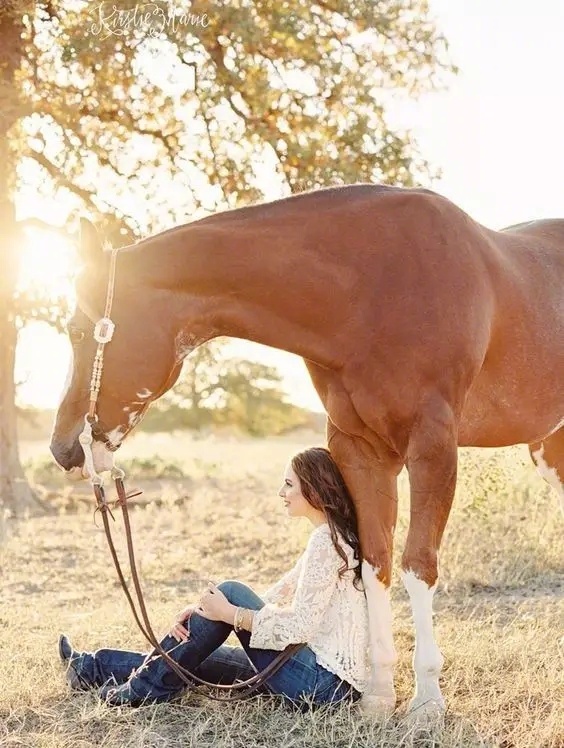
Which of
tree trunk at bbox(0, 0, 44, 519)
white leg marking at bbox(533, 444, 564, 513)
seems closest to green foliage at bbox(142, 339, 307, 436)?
tree trunk at bbox(0, 0, 44, 519)

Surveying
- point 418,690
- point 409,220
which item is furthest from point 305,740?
point 409,220

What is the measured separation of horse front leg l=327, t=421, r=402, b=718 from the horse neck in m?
0.43

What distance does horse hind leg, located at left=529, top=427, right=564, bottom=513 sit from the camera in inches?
194

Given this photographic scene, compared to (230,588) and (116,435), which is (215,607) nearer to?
(230,588)

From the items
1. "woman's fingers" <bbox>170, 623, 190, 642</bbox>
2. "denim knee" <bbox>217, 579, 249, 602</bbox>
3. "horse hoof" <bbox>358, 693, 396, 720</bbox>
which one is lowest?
"horse hoof" <bbox>358, 693, 396, 720</bbox>

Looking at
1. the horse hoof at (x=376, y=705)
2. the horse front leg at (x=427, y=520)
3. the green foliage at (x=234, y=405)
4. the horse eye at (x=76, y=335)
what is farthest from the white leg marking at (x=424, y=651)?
the green foliage at (x=234, y=405)

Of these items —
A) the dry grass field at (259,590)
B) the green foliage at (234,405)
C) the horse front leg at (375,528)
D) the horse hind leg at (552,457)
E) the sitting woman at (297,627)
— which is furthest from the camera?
the green foliage at (234,405)

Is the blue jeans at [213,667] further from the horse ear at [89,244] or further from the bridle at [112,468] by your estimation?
the horse ear at [89,244]

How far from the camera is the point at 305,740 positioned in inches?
133

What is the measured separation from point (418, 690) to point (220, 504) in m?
8.50

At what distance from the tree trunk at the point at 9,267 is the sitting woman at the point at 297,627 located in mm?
7705

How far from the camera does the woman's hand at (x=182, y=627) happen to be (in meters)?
3.73

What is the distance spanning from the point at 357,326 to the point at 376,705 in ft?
4.80

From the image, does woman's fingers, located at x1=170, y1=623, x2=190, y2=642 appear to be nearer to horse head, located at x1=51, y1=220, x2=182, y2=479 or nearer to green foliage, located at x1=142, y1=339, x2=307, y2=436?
horse head, located at x1=51, y1=220, x2=182, y2=479
